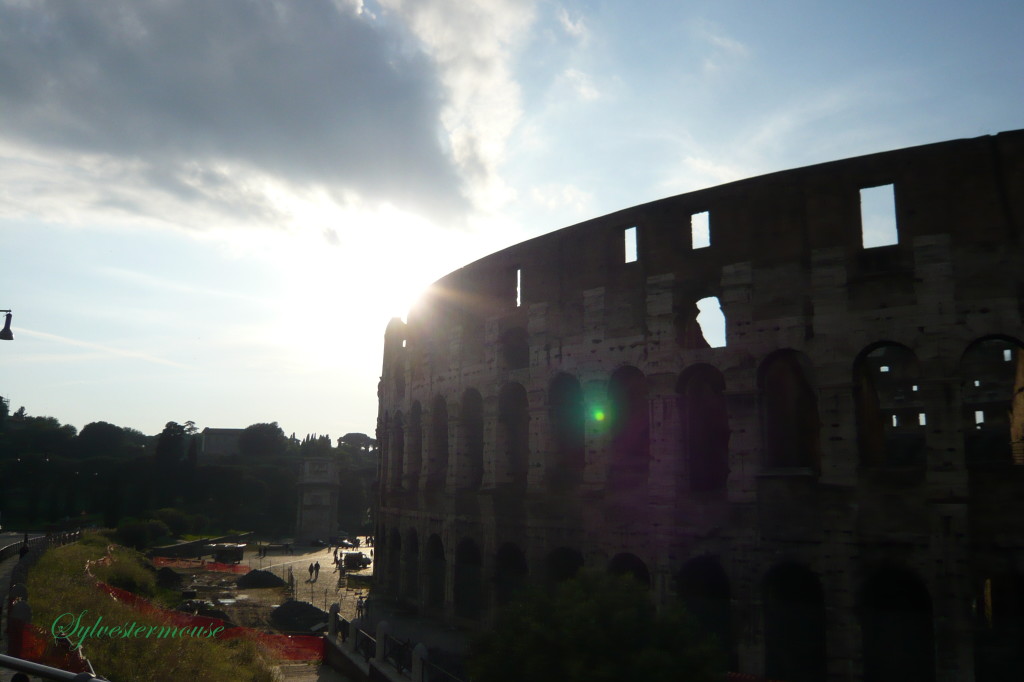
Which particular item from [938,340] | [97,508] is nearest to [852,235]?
[938,340]

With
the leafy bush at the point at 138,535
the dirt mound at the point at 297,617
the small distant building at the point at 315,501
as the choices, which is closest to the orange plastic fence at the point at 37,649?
the dirt mound at the point at 297,617

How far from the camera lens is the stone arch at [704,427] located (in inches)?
827

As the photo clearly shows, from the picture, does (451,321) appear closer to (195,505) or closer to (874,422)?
(874,422)

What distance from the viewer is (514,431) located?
26.6 meters

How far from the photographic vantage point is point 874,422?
2247 cm

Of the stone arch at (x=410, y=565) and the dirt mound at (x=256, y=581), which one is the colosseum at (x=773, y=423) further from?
the dirt mound at (x=256, y=581)

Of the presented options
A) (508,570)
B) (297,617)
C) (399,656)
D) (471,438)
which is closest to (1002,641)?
(508,570)

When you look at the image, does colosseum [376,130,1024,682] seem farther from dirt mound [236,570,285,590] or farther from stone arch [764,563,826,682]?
dirt mound [236,570,285,590]

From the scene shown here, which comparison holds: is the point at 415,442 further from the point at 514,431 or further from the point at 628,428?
the point at 628,428

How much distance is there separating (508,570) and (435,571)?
5009 millimetres

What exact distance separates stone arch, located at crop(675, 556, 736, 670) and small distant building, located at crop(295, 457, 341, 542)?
166ft

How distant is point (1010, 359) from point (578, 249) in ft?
70.9

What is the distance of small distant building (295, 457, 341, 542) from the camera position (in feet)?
217

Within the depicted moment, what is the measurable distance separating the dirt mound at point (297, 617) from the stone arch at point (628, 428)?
14486mm
